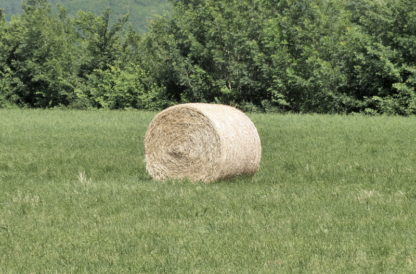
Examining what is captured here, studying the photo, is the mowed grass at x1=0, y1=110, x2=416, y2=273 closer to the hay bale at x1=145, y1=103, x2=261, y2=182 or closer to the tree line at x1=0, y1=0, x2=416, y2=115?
the hay bale at x1=145, y1=103, x2=261, y2=182

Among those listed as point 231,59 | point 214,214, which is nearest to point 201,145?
point 214,214

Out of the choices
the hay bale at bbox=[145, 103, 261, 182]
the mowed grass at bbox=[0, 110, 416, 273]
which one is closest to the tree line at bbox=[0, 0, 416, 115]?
the mowed grass at bbox=[0, 110, 416, 273]

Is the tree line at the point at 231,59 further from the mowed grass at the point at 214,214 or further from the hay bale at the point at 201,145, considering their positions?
the hay bale at the point at 201,145

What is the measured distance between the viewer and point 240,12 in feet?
139

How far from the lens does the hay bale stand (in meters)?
12.2

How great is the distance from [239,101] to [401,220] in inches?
1301

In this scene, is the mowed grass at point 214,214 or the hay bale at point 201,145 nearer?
the mowed grass at point 214,214

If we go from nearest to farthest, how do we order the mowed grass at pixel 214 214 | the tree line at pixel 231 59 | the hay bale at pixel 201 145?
the mowed grass at pixel 214 214, the hay bale at pixel 201 145, the tree line at pixel 231 59

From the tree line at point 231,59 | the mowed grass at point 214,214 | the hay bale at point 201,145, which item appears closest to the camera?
the mowed grass at point 214,214

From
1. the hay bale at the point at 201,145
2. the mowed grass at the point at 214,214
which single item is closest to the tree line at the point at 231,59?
the mowed grass at the point at 214,214

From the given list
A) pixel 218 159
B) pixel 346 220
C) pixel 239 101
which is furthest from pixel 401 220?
pixel 239 101

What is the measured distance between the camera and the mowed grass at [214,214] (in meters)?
6.95

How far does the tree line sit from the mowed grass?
18400mm

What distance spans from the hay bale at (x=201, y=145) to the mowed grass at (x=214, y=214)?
0.35m
